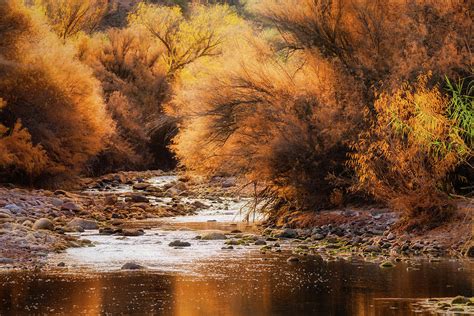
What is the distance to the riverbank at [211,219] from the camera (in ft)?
56.1

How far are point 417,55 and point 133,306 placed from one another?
10.5 metres

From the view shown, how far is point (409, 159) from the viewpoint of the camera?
1847 centimetres

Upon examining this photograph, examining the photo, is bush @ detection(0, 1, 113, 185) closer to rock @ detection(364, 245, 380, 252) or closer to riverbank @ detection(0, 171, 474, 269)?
riverbank @ detection(0, 171, 474, 269)

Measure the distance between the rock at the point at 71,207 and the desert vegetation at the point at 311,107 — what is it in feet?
10.3

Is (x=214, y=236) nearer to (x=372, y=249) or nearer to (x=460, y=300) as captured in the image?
(x=372, y=249)

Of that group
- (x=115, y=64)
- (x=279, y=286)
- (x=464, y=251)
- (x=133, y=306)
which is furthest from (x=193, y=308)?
(x=115, y=64)

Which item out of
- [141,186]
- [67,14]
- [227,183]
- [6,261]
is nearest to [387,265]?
[6,261]

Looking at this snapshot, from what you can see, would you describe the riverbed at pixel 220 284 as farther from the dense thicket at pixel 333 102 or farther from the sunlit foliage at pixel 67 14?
the sunlit foliage at pixel 67 14

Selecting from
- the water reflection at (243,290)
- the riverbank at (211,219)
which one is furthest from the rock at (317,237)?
the water reflection at (243,290)

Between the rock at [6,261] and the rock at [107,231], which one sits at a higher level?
the rock at [107,231]

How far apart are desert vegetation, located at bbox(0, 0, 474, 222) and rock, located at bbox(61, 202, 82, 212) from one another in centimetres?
314

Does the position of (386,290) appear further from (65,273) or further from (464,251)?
(65,273)

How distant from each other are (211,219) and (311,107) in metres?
4.86

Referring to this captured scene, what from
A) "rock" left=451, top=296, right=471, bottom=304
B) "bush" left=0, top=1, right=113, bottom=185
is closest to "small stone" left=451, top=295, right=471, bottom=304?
"rock" left=451, top=296, right=471, bottom=304
